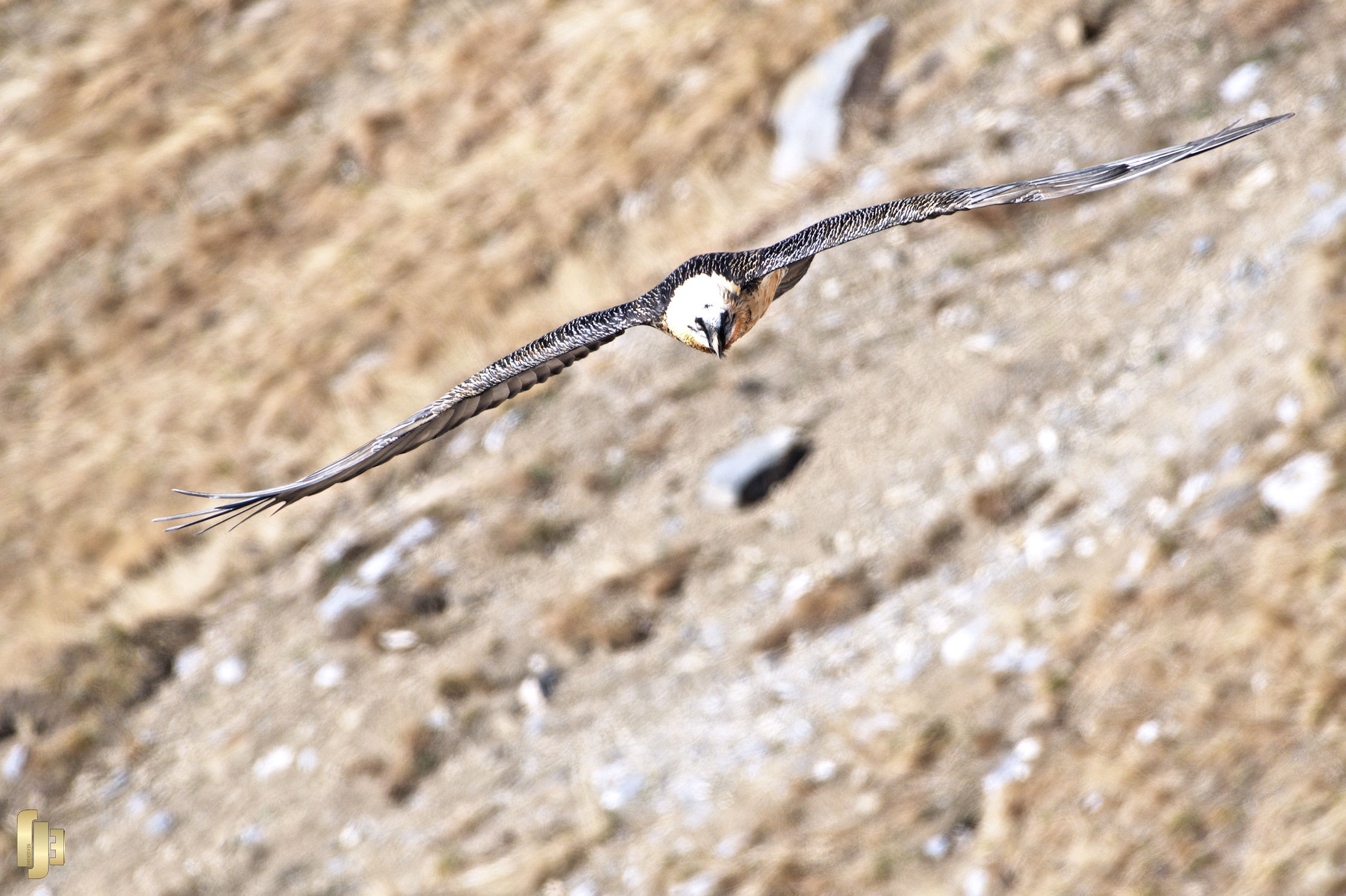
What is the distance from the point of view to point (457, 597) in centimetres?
1017

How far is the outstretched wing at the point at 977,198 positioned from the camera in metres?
5.00

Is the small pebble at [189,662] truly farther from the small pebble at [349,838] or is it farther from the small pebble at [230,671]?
the small pebble at [349,838]

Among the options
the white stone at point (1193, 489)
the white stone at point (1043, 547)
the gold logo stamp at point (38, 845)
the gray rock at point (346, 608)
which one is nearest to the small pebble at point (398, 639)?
the gray rock at point (346, 608)

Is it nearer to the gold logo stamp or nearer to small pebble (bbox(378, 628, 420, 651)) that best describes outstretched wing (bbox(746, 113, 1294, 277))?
small pebble (bbox(378, 628, 420, 651))

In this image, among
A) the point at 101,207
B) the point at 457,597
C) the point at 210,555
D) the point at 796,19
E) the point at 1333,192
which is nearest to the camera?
the point at 1333,192

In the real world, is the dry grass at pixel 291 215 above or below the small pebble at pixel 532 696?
above

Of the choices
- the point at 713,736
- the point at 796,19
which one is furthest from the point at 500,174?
the point at 713,736

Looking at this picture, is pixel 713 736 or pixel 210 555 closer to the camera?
pixel 713 736

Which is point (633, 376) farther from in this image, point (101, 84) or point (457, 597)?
point (101, 84)

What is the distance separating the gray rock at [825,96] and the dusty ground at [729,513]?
233 millimetres

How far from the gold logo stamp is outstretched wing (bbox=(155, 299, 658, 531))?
5.33 metres

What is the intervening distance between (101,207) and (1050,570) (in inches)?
501

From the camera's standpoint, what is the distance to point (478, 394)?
6.16 m

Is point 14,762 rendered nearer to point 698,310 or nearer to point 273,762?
point 273,762
